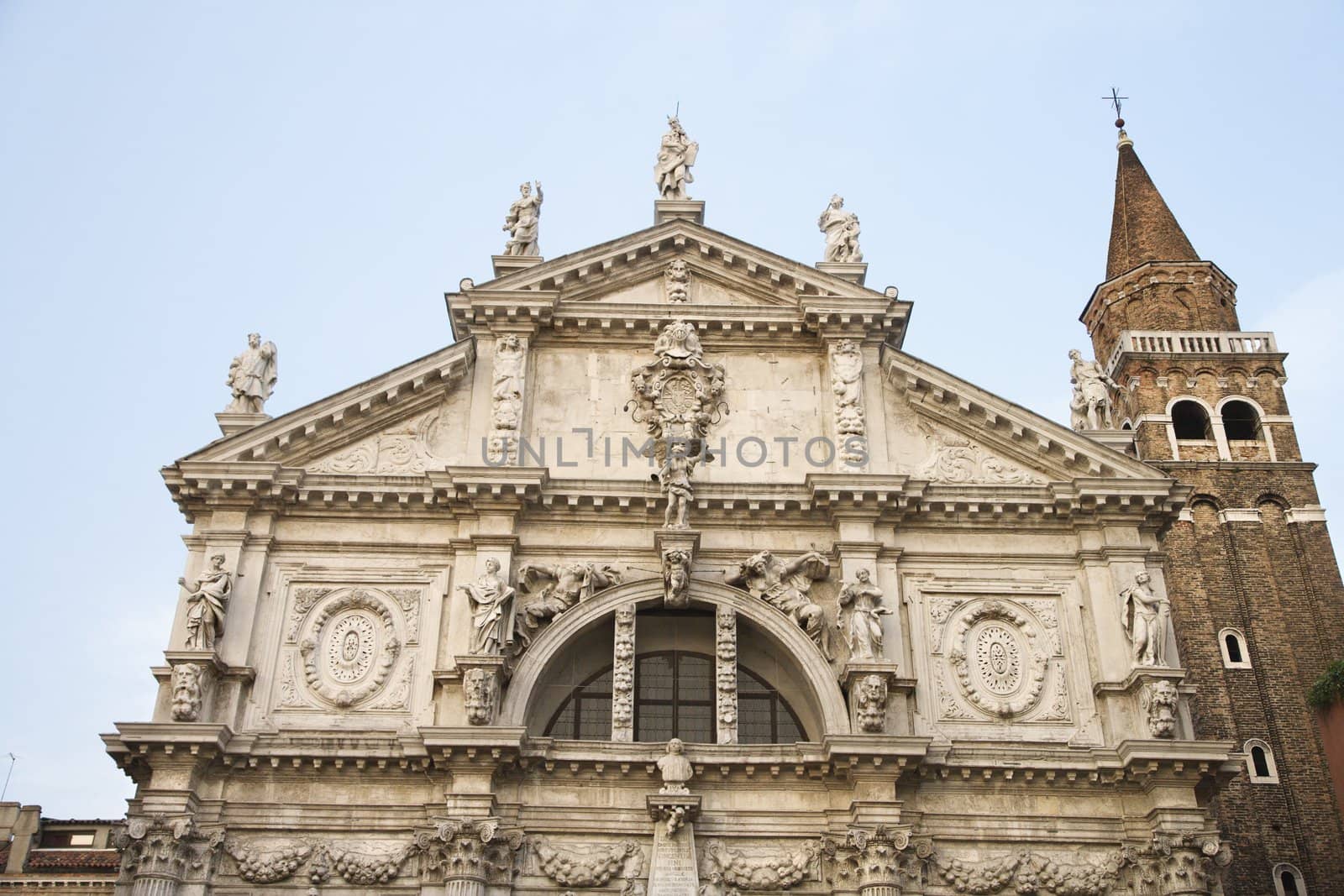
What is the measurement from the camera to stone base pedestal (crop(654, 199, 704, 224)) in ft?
76.9

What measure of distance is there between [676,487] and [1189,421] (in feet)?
61.0

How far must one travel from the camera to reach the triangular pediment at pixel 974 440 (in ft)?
68.1

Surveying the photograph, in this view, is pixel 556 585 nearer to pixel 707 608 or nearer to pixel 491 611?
pixel 491 611

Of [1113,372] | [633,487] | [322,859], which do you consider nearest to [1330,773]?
[1113,372]

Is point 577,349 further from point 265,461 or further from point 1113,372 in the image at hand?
point 1113,372

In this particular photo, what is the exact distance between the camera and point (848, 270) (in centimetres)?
2273

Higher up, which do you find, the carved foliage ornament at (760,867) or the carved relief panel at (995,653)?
the carved relief panel at (995,653)

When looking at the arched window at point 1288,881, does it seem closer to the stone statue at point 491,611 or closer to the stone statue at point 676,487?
the stone statue at point 676,487

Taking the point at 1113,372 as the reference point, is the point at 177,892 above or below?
below

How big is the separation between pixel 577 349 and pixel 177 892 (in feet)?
32.7

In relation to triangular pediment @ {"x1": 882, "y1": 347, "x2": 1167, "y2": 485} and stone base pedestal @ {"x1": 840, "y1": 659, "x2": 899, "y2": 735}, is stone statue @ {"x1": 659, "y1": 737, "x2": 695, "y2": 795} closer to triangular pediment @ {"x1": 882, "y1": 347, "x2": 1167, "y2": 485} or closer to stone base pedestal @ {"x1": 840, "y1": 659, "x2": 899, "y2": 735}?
stone base pedestal @ {"x1": 840, "y1": 659, "x2": 899, "y2": 735}

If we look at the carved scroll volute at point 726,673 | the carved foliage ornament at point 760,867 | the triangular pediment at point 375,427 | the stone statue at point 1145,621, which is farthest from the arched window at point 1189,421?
the triangular pediment at point 375,427

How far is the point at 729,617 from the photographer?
64.2ft

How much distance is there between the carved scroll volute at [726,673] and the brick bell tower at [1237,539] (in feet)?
29.2
